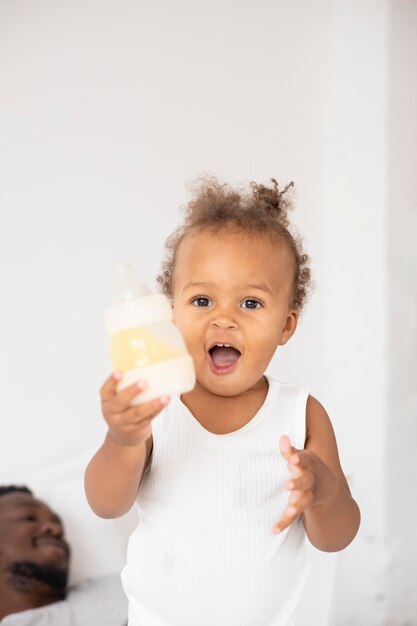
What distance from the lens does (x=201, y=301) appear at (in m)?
1.11

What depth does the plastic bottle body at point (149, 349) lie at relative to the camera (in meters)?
0.86

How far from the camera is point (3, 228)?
2285 millimetres

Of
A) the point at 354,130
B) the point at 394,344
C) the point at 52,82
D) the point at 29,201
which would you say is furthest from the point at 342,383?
the point at 52,82

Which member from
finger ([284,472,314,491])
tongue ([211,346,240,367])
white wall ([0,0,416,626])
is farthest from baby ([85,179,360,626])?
white wall ([0,0,416,626])

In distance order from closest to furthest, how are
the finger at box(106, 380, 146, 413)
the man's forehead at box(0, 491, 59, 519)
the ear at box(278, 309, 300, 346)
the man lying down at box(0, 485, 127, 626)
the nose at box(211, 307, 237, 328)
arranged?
the finger at box(106, 380, 146, 413), the nose at box(211, 307, 237, 328), the ear at box(278, 309, 300, 346), the man lying down at box(0, 485, 127, 626), the man's forehead at box(0, 491, 59, 519)

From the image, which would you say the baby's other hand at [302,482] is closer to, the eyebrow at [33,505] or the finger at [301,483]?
the finger at [301,483]

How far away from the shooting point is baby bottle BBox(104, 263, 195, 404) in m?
0.86

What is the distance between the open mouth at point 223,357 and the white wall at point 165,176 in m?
1.18

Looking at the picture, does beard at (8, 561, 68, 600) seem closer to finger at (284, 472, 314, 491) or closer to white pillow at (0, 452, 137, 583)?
white pillow at (0, 452, 137, 583)

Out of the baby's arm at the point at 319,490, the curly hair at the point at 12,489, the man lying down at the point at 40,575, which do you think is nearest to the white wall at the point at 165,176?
the curly hair at the point at 12,489

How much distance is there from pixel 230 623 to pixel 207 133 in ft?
5.28

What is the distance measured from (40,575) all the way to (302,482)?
1.45 meters

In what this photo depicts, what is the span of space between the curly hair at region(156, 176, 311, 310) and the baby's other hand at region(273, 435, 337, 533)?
0.35 meters

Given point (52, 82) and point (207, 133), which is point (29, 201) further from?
point (207, 133)
